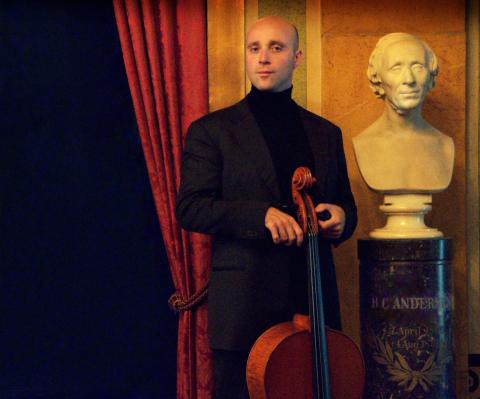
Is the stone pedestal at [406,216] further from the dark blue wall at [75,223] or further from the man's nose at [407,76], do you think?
the dark blue wall at [75,223]

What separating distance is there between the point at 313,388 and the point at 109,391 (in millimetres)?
1552

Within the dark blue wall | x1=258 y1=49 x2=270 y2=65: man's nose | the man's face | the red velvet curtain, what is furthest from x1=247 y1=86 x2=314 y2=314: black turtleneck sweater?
the dark blue wall

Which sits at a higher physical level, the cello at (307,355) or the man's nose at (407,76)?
the man's nose at (407,76)

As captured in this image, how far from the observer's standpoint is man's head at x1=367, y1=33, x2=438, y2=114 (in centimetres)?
332

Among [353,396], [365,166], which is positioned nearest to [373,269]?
[365,166]

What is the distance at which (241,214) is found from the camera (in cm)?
278

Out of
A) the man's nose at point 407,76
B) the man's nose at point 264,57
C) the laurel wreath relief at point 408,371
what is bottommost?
the laurel wreath relief at point 408,371

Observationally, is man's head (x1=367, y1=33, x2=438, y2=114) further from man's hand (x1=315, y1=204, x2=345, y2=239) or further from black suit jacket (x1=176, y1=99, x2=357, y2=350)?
man's hand (x1=315, y1=204, x2=345, y2=239)

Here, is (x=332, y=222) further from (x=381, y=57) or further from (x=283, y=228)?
(x=381, y=57)

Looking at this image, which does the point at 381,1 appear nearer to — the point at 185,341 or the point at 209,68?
the point at 209,68

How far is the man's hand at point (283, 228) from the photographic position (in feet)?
8.70

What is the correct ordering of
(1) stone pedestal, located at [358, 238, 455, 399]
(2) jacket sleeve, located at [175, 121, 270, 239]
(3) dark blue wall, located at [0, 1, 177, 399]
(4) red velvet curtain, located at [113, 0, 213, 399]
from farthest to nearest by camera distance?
(3) dark blue wall, located at [0, 1, 177, 399]
(4) red velvet curtain, located at [113, 0, 213, 399]
(1) stone pedestal, located at [358, 238, 455, 399]
(2) jacket sleeve, located at [175, 121, 270, 239]

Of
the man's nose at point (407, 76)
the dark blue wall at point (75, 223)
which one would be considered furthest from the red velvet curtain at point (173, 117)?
the man's nose at point (407, 76)

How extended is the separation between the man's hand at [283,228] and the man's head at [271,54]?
551mm
